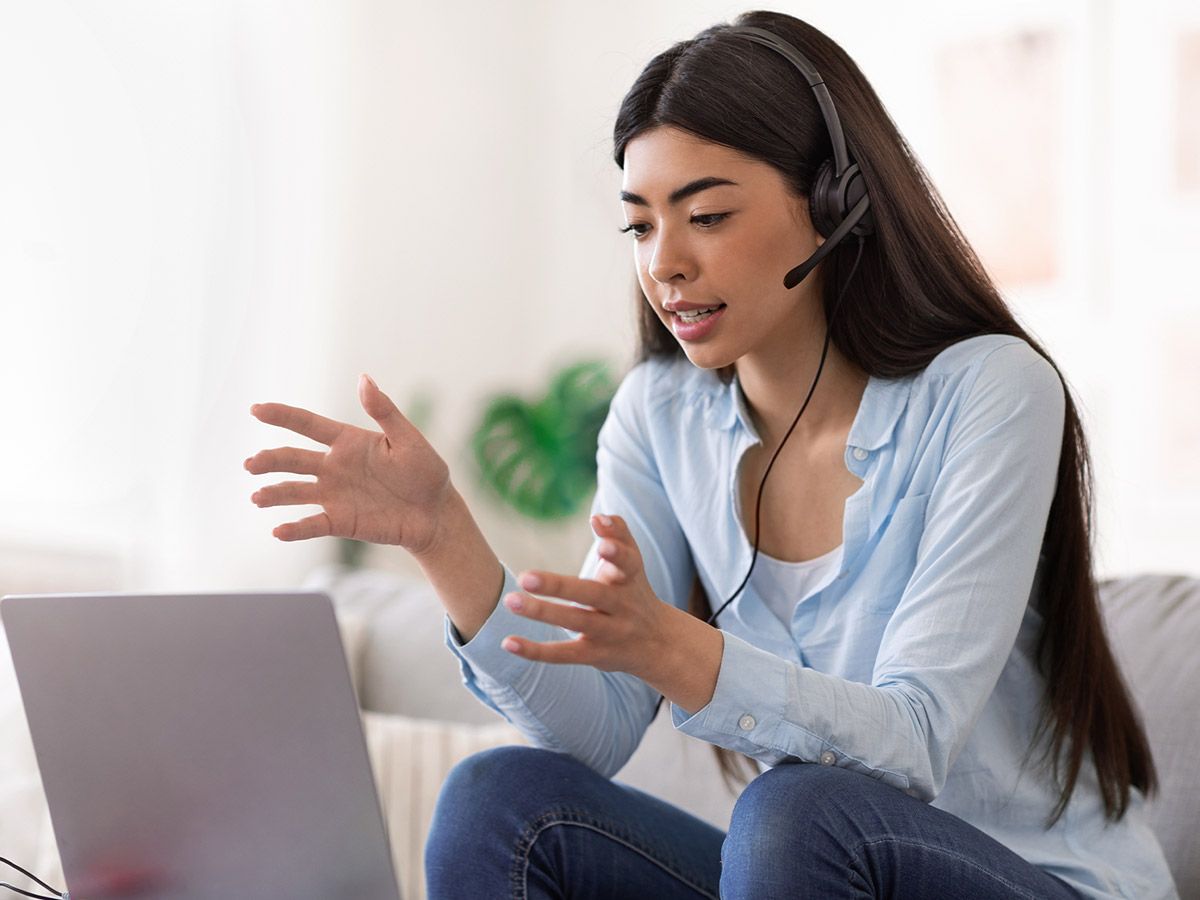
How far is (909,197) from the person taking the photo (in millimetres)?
1148

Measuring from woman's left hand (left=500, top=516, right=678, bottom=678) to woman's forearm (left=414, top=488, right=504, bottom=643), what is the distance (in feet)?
0.84

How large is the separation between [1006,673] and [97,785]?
2.46 ft

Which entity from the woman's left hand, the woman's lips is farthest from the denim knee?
the woman's lips

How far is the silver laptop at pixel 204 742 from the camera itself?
0.89 metres

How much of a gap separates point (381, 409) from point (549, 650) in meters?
0.28

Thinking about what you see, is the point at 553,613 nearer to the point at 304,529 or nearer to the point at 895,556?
the point at 304,529

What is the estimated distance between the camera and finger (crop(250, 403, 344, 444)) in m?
0.94

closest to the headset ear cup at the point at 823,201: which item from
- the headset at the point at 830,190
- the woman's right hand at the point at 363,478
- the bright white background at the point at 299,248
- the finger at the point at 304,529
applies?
the headset at the point at 830,190

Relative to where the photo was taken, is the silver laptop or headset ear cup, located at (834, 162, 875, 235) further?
headset ear cup, located at (834, 162, 875, 235)

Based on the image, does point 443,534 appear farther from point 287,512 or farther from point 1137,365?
point 1137,365

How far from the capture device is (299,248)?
2994 millimetres

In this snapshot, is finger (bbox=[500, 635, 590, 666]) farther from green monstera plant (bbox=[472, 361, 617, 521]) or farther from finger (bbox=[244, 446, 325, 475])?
green monstera plant (bbox=[472, 361, 617, 521])

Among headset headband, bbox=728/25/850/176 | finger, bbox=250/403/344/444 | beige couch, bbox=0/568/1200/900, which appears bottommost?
beige couch, bbox=0/568/1200/900

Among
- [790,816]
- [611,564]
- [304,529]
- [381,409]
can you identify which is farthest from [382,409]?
[790,816]
